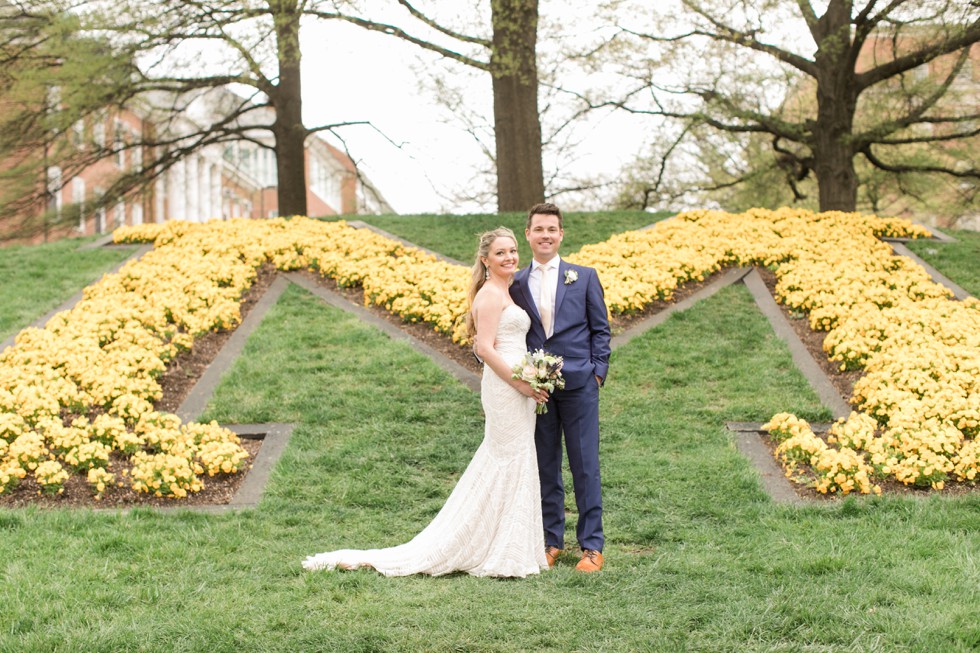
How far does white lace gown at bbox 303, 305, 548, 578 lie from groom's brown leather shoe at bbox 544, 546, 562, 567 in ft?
0.87

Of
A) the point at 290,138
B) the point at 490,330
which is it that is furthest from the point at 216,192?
the point at 490,330

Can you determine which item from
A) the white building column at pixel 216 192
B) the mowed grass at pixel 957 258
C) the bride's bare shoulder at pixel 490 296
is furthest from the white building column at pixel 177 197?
the bride's bare shoulder at pixel 490 296

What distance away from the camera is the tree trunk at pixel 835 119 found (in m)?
18.3

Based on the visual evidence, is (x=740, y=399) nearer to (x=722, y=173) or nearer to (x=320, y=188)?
(x=722, y=173)

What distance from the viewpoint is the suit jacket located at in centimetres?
638

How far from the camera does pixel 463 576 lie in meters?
6.11

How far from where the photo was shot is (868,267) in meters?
13.6

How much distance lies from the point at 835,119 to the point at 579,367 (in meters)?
14.1

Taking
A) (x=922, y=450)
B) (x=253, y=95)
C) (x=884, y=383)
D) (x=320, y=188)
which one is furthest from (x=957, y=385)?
(x=320, y=188)

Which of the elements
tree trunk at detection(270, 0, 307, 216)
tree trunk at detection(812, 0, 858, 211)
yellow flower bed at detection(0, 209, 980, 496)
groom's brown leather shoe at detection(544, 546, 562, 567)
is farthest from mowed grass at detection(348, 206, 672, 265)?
groom's brown leather shoe at detection(544, 546, 562, 567)

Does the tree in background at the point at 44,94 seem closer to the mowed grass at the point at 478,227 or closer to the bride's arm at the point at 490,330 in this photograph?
the mowed grass at the point at 478,227

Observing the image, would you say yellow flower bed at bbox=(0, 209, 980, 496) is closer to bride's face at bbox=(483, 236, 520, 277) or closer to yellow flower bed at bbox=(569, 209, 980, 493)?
yellow flower bed at bbox=(569, 209, 980, 493)

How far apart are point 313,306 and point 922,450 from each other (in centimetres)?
755

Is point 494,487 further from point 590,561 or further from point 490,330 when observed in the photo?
point 490,330
